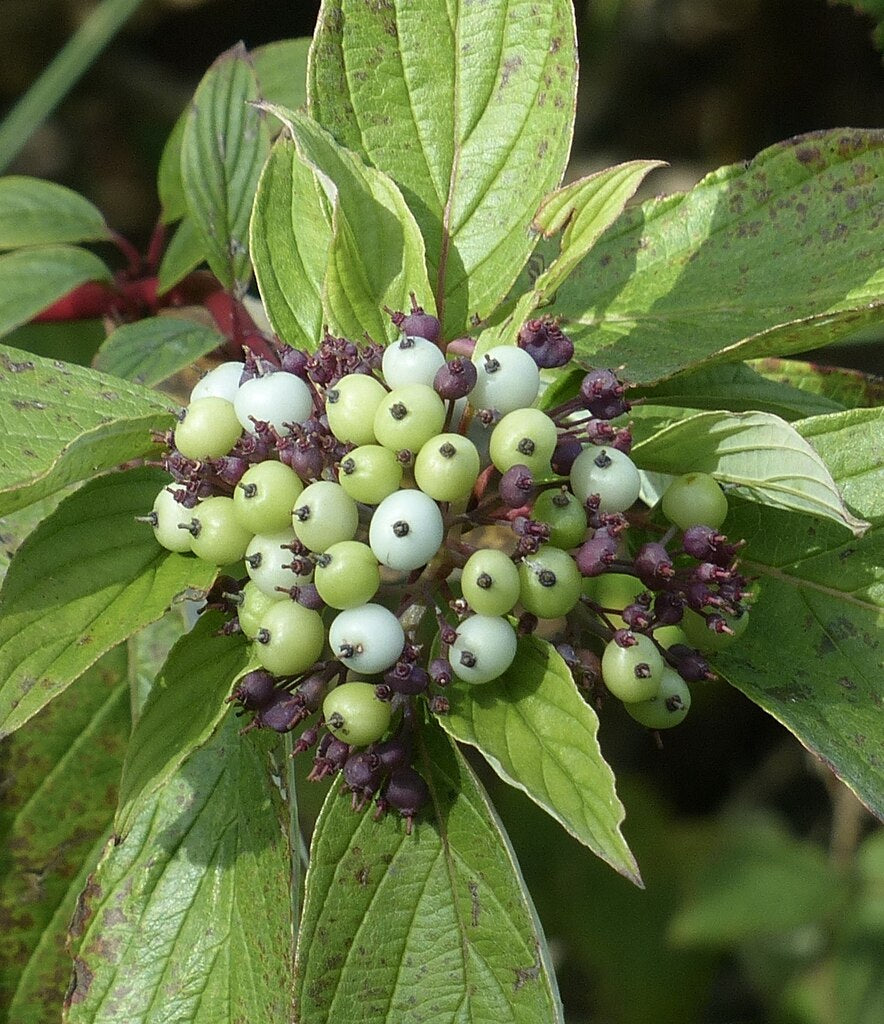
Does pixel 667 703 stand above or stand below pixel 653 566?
below

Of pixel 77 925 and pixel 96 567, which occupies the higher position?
pixel 96 567

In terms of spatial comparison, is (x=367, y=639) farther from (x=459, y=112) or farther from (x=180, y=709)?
(x=459, y=112)

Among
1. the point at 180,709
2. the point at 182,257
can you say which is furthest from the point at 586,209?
the point at 182,257

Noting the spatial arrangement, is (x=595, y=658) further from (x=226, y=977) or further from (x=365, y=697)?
(x=226, y=977)

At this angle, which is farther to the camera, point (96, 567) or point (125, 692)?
point (125, 692)

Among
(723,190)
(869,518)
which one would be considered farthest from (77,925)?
(723,190)

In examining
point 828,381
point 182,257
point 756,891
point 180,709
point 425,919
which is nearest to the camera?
point 180,709
